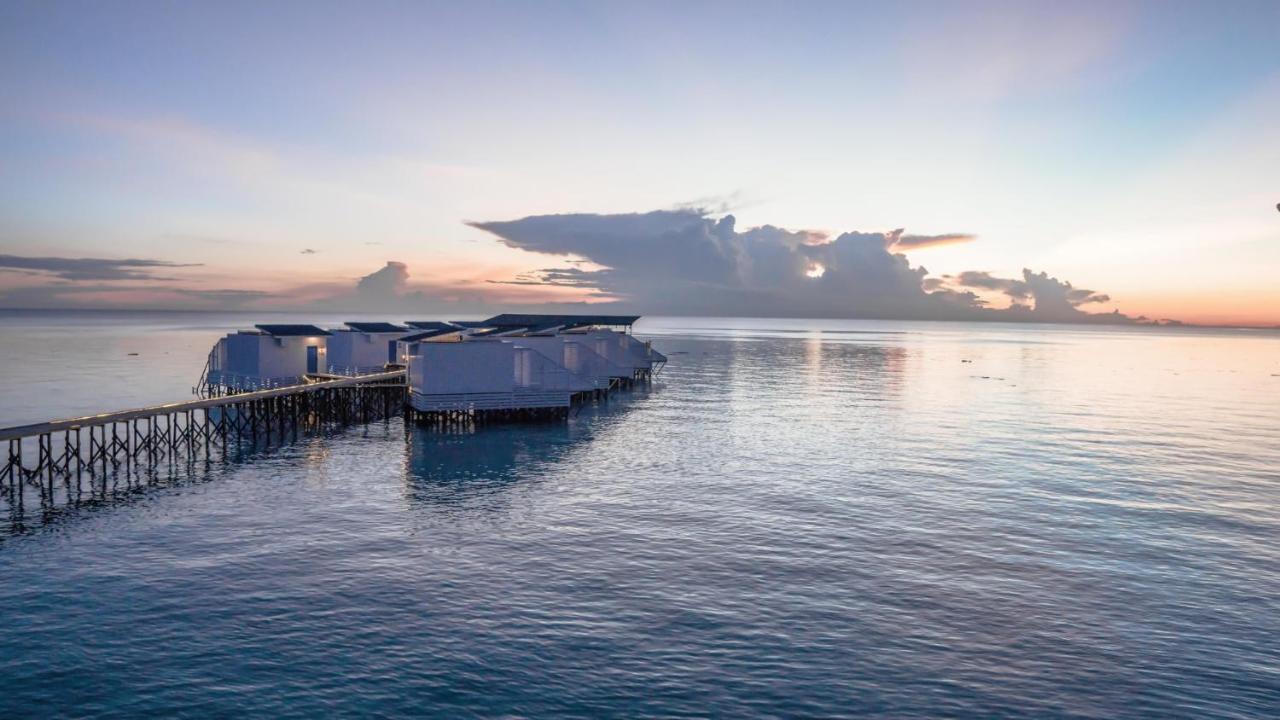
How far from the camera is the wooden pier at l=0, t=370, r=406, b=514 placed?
131ft

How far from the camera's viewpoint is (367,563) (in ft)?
91.1

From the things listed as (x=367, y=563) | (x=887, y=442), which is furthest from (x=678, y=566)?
(x=887, y=442)

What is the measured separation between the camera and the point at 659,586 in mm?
26062

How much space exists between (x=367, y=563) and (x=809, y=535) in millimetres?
18041

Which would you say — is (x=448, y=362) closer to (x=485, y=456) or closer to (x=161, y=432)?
(x=485, y=456)

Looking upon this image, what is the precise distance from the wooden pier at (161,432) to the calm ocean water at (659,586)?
5.47m

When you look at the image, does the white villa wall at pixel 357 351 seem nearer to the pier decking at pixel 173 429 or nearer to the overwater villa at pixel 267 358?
the overwater villa at pixel 267 358

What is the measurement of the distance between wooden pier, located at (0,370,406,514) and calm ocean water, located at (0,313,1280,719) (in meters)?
5.47

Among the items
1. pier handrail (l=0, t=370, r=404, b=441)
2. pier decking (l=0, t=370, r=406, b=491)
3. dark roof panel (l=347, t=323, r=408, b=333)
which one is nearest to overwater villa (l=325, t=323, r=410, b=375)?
dark roof panel (l=347, t=323, r=408, b=333)

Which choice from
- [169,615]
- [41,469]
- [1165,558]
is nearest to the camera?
[169,615]

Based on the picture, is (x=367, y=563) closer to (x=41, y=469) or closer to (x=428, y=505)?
(x=428, y=505)

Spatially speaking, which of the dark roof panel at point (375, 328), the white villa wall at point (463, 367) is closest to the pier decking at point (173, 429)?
the dark roof panel at point (375, 328)

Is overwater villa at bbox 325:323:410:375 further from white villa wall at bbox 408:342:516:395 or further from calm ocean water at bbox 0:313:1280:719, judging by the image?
calm ocean water at bbox 0:313:1280:719

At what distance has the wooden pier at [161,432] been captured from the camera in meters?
39.8
